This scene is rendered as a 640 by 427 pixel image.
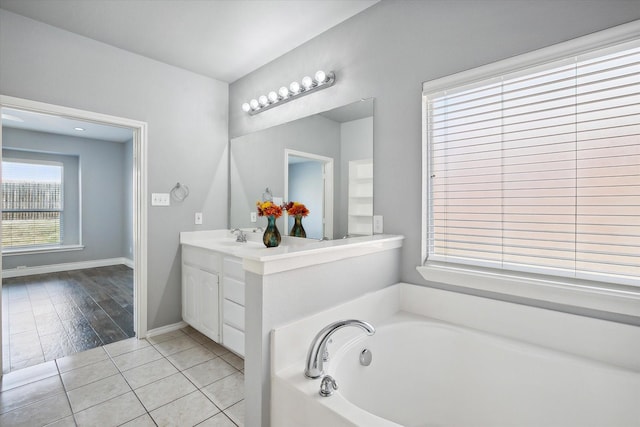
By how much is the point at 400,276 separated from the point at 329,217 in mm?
692

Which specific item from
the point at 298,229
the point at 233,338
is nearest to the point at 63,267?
the point at 233,338

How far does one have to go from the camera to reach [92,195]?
5.56m

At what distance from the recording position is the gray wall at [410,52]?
1.39 m

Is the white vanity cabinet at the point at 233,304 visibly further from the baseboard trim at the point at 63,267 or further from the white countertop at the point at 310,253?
the baseboard trim at the point at 63,267

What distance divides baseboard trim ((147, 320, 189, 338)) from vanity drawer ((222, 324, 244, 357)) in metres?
0.89

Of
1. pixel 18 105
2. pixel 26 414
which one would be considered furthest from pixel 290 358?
pixel 18 105

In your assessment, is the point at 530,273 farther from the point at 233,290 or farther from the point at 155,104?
the point at 155,104

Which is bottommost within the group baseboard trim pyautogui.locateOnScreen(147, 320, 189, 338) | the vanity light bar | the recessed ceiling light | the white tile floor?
the white tile floor

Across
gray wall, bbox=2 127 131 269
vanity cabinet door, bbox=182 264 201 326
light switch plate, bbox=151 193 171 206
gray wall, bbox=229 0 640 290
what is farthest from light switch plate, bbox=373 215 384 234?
gray wall, bbox=2 127 131 269

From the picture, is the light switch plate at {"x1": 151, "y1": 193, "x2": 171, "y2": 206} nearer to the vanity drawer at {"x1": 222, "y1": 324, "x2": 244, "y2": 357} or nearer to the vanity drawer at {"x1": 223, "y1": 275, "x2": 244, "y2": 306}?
the vanity drawer at {"x1": 223, "y1": 275, "x2": 244, "y2": 306}

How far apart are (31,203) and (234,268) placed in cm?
531

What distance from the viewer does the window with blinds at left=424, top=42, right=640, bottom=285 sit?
1.26m

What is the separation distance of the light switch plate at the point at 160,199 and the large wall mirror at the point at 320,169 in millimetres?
721

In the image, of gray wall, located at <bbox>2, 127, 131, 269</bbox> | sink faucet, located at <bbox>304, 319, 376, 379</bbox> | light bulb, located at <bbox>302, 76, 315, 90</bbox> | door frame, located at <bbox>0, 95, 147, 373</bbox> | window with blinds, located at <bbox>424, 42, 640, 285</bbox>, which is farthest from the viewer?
gray wall, located at <bbox>2, 127, 131, 269</bbox>
